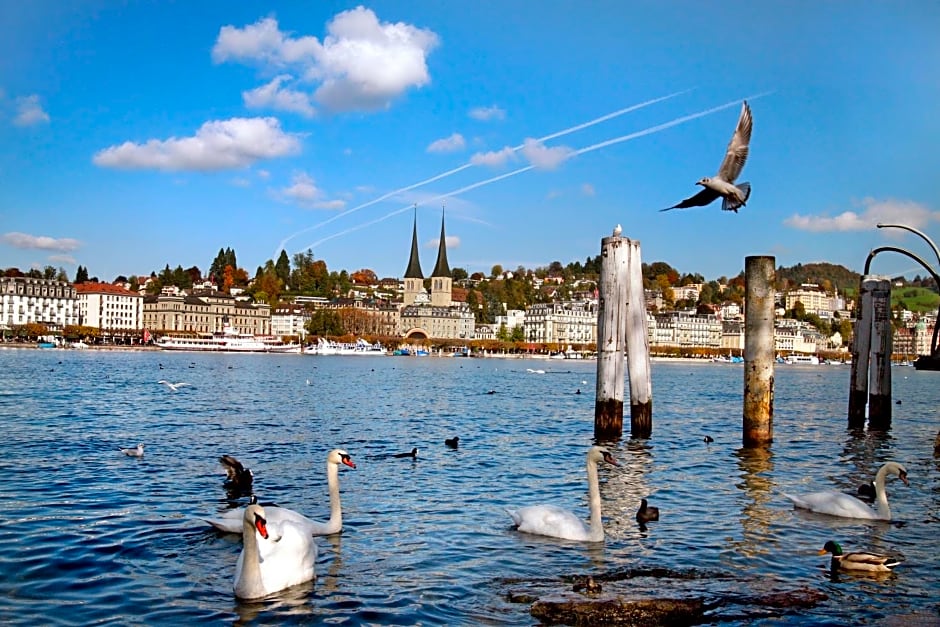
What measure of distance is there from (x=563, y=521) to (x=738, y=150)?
9.12 m

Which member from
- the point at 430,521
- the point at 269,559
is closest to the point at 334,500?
the point at 430,521

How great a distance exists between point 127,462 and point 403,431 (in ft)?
36.5

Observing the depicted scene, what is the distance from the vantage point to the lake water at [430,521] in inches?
380

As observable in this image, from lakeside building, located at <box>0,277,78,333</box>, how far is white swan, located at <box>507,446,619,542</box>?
604 feet

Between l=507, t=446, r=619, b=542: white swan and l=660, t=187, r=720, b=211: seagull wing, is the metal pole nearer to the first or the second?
l=660, t=187, r=720, b=211: seagull wing

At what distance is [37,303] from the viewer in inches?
7421

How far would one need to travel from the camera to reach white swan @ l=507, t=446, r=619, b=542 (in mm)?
12625

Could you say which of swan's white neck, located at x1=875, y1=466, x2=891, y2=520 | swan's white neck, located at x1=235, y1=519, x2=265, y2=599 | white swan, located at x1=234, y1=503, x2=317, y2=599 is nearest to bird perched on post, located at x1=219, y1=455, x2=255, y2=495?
white swan, located at x1=234, y1=503, x2=317, y2=599

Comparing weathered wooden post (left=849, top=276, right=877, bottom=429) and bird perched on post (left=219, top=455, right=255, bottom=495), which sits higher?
weathered wooden post (left=849, top=276, right=877, bottom=429)

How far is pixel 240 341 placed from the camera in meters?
179

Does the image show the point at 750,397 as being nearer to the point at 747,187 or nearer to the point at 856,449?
the point at 856,449

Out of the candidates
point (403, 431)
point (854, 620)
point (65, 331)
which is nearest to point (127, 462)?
point (403, 431)

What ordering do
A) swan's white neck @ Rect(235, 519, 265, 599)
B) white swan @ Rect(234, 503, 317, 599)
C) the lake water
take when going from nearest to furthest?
white swan @ Rect(234, 503, 317, 599) → swan's white neck @ Rect(235, 519, 265, 599) → the lake water

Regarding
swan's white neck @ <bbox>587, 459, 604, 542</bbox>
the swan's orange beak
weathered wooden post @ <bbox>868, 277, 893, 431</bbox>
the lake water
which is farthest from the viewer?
weathered wooden post @ <bbox>868, 277, 893, 431</bbox>
